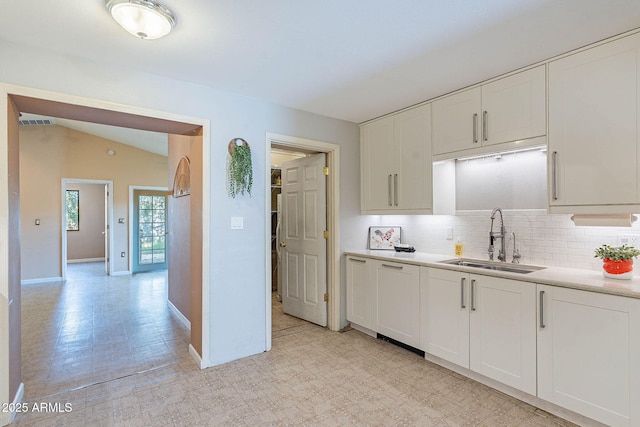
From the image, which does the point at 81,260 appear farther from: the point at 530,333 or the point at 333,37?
the point at 530,333

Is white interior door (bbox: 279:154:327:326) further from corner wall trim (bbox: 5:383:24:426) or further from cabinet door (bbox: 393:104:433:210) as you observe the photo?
corner wall trim (bbox: 5:383:24:426)

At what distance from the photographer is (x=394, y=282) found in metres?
A: 3.07

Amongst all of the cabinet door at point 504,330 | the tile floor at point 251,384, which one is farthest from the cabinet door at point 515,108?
Answer: the tile floor at point 251,384

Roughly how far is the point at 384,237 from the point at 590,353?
6.99 ft

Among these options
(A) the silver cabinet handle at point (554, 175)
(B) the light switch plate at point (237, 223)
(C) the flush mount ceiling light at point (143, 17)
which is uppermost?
(C) the flush mount ceiling light at point (143, 17)

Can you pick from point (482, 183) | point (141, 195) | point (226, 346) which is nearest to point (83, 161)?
point (141, 195)

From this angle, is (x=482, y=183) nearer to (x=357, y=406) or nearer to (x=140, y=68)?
(x=357, y=406)

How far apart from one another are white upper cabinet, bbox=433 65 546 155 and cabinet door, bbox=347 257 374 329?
1.41 m

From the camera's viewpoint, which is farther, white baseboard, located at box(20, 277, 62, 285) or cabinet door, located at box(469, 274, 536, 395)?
white baseboard, located at box(20, 277, 62, 285)

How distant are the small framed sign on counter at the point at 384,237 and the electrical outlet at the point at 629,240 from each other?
6.22ft

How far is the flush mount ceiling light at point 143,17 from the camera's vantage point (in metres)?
1.63

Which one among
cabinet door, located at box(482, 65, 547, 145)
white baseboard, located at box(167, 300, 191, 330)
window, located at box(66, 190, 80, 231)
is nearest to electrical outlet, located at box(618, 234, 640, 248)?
cabinet door, located at box(482, 65, 547, 145)

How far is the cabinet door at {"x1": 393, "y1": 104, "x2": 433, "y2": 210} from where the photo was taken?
3.04m

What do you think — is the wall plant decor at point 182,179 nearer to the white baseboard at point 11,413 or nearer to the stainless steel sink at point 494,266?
the white baseboard at point 11,413
